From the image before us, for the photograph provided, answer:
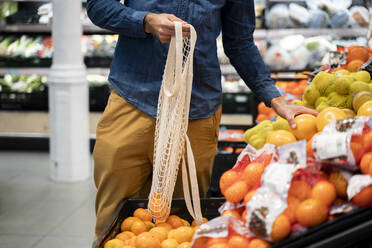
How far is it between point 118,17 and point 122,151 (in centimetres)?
45

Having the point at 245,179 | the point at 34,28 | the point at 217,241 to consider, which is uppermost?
the point at 34,28

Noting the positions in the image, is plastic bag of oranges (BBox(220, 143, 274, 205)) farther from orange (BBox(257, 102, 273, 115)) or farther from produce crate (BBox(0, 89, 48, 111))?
produce crate (BBox(0, 89, 48, 111))

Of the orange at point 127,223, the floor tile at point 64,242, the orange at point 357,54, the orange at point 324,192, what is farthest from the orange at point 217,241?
the floor tile at point 64,242

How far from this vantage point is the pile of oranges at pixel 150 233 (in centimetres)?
132

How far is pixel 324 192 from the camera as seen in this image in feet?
3.34

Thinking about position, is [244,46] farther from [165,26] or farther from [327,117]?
[327,117]

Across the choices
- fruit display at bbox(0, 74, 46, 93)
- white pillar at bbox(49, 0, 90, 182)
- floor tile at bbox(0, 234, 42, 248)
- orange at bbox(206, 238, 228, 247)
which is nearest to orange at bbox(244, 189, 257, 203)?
orange at bbox(206, 238, 228, 247)

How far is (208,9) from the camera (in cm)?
164

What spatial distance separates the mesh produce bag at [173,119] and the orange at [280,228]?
0.44 metres

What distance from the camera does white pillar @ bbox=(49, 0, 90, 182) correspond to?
3.89 m

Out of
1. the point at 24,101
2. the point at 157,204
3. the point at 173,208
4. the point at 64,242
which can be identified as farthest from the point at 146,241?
the point at 24,101

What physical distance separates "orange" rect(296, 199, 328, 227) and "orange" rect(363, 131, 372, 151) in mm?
154

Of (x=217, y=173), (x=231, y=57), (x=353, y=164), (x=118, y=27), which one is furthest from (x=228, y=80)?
(x=353, y=164)

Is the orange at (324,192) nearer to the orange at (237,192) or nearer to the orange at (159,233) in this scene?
the orange at (237,192)
